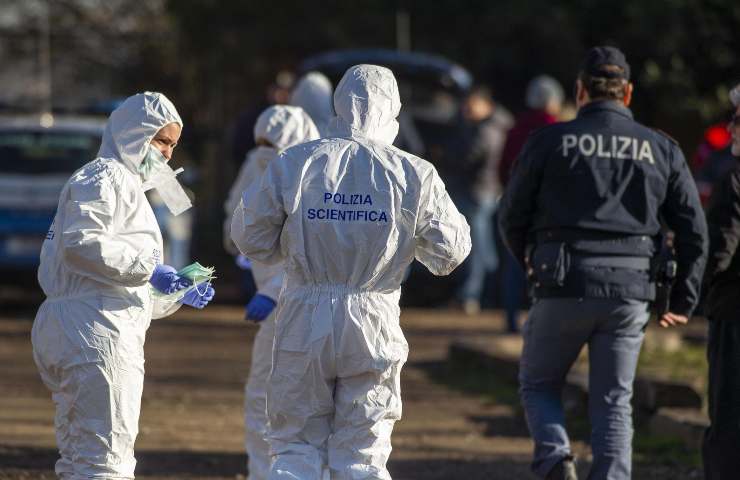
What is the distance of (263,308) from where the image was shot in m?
7.15

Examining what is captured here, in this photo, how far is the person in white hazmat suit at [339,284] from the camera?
555 cm

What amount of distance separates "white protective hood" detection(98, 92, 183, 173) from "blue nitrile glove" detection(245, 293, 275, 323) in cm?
130

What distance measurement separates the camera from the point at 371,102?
18.9ft

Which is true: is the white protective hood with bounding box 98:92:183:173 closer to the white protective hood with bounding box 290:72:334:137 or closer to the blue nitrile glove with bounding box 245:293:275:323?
the blue nitrile glove with bounding box 245:293:275:323

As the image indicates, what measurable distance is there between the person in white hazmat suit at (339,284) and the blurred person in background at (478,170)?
28.8ft

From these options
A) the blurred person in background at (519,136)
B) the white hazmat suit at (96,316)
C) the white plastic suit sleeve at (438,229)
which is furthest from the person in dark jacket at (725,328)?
the blurred person in background at (519,136)

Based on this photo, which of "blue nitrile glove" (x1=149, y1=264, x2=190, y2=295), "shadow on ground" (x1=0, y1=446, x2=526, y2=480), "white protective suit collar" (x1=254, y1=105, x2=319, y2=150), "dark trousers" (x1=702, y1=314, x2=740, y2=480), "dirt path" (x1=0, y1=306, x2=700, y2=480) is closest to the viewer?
"blue nitrile glove" (x1=149, y1=264, x2=190, y2=295)

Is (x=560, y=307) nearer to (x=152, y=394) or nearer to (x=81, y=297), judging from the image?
(x=81, y=297)

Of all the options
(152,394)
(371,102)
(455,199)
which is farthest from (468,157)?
(371,102)

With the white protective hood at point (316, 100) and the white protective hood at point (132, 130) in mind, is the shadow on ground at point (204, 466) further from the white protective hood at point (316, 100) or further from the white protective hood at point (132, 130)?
the white protective hood at point (132, 130)

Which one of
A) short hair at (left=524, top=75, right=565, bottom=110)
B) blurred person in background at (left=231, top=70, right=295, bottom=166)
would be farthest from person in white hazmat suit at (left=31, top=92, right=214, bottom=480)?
short hair at (left=524, top=75, right=565, bottom=110)

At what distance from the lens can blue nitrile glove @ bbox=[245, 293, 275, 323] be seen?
713 cm

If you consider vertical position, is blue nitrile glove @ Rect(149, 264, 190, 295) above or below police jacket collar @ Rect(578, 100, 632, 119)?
below

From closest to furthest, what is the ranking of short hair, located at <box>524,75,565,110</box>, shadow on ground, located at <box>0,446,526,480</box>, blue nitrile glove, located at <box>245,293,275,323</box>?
blue nitrile glove, located at <box>245,293,275,323</box>
shadow on ground, located at <box>0,446,526,480</box>
short hair, located at <box>524,75,565,110</box>
